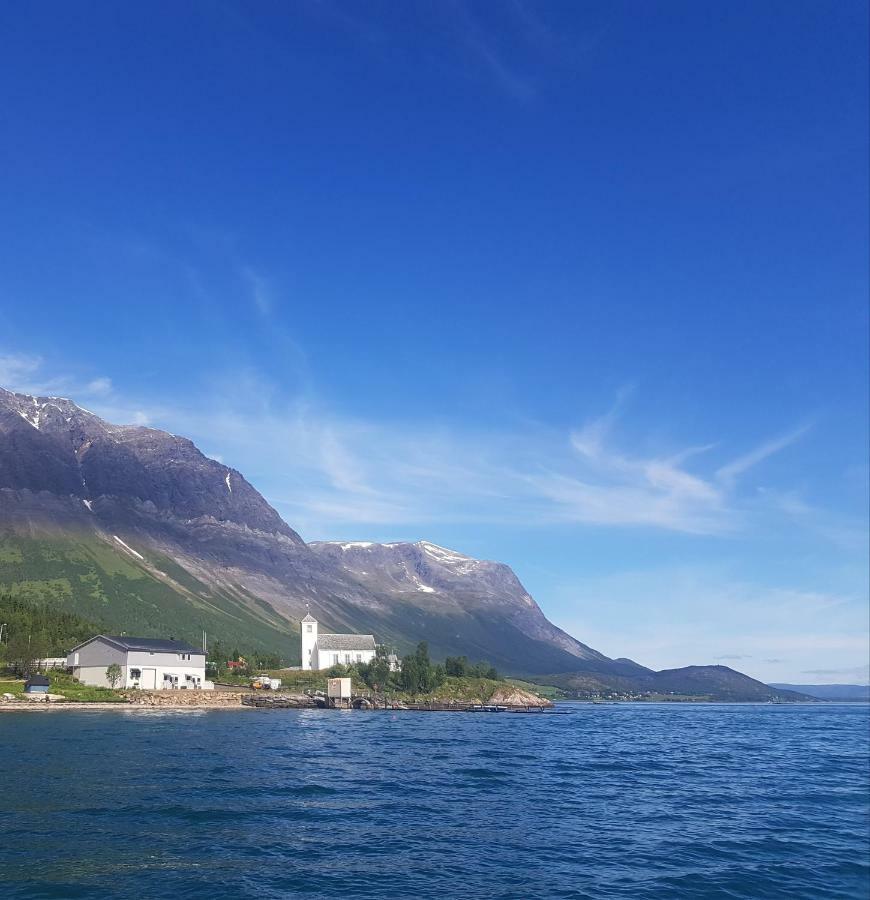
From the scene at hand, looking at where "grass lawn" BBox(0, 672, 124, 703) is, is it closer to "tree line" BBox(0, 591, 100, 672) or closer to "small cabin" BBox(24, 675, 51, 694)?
"small cabin" BBox(24, 675, 51, 694)

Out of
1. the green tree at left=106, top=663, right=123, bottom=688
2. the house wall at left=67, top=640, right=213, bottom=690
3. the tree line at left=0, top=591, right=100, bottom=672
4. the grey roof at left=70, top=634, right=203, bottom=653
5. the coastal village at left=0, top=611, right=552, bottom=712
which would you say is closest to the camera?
the coastal village at left=0, top=611, right=552, bottom=712

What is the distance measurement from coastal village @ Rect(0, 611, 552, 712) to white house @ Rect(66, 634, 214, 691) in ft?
0.64

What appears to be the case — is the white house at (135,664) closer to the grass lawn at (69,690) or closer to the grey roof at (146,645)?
the grey roof at (146,645)

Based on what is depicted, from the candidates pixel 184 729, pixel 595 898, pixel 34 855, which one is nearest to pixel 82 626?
pixel 184 729

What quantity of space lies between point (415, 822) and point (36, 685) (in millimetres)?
111780

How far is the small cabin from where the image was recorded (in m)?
126

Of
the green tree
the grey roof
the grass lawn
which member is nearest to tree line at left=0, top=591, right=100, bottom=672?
the grass lawn

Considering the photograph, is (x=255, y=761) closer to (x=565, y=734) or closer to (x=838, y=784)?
(x=838, y=784)

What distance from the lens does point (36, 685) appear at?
126938 mm

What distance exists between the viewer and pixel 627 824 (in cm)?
3844

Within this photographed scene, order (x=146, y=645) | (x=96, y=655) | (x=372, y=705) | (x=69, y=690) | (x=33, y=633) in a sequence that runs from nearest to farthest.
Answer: (x=69, y=690), (x=96, y=655), (x=146, y=645), (x=33, y=633), (x=372, y=705)

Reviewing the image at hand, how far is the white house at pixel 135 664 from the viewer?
15150cm

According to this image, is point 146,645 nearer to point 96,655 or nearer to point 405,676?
point 96,655

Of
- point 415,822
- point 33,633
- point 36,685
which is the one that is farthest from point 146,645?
point 415,822
